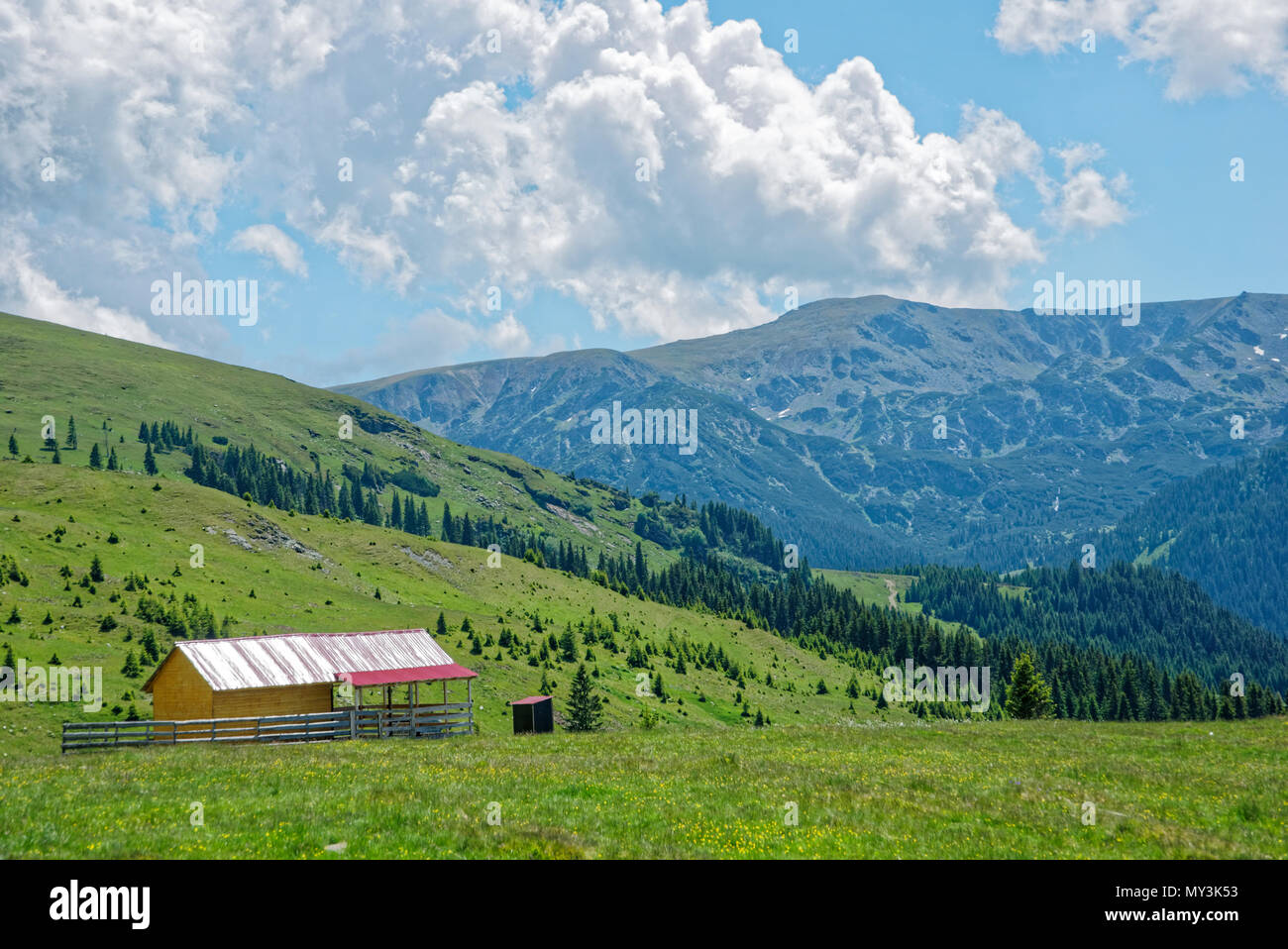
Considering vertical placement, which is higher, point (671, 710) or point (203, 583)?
point (203, 583)

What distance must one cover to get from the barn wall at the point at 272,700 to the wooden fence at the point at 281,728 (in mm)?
968

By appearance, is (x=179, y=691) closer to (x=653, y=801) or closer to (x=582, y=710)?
(x=582, y=710)

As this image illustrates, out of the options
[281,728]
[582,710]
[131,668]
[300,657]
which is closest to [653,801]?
[281,728]

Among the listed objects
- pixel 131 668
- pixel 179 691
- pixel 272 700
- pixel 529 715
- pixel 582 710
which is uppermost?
pixel 179 691

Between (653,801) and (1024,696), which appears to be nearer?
(653,801)

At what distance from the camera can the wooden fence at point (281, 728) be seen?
4425 cm

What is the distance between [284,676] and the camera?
2067 inches

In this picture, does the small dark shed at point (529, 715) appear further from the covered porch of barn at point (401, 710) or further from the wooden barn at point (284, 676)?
the wooden barn at point (284, 676)

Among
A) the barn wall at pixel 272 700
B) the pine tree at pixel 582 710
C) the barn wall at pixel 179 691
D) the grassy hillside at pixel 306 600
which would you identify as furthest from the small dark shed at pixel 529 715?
the grassy hillside at pixel 306 600

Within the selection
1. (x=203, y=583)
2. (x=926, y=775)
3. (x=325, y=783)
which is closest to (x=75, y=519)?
(x=203, y=583)

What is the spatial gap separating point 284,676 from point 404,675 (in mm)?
6593
